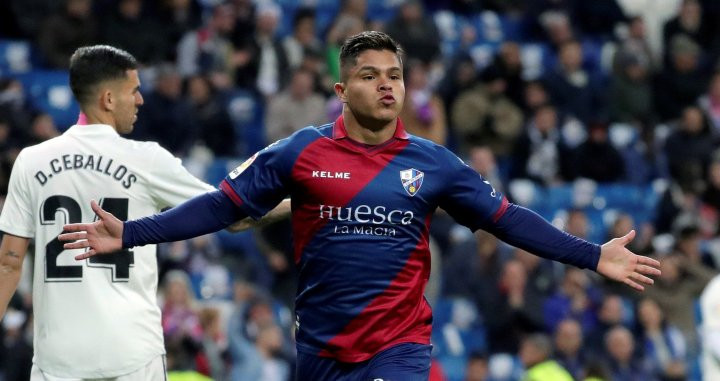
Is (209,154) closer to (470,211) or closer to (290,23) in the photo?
(290,23)

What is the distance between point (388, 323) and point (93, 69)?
184 cm

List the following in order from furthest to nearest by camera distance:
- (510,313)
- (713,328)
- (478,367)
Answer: (510,313), (478,367), (713,328)

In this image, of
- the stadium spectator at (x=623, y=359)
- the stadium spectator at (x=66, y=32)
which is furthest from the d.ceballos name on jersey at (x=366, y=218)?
the stadium spectator at (x=66, y=32)

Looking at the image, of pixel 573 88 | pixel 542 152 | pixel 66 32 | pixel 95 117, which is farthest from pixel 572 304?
pixel 95 117

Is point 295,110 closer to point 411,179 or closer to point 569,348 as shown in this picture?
point 569,348

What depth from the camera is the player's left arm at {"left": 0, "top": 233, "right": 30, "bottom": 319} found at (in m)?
6.43

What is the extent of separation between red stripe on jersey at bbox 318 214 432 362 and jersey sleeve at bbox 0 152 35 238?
4.88ft

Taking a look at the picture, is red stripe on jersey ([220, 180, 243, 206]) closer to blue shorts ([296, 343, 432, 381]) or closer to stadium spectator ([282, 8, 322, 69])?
blue shorts ([296, 343, 432, 381])

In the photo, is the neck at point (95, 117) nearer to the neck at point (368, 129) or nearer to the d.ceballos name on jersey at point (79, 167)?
the d.ceballos name on jersey at point (79, 167)

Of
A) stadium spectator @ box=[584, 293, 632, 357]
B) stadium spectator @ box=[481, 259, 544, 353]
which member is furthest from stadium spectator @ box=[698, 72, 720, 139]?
stadium spectator @ box=[481, 259, 544, 353]

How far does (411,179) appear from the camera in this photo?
19.9ft

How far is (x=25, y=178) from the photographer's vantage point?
21.2 ft

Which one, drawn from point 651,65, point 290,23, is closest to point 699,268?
point 651,65

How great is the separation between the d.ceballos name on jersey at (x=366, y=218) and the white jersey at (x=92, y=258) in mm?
795
